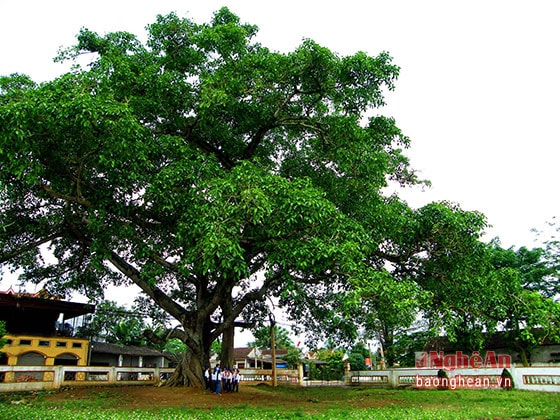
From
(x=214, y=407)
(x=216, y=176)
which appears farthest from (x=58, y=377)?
(x=216, y=176)

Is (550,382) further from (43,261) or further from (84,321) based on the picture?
(84,321)

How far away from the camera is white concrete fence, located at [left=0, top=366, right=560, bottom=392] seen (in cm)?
1516

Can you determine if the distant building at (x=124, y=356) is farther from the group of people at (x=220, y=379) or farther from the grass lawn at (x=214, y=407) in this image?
the grass lawn at (x=214, y=407)

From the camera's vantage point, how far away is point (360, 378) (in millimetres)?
26375

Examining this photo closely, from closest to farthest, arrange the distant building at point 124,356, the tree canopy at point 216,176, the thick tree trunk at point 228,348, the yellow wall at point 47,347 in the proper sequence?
the tree canopy at point 216,176 < the thick tree trunk at point 228,348 < the yellow wall at point 47,347 < the distant building at point 124,356

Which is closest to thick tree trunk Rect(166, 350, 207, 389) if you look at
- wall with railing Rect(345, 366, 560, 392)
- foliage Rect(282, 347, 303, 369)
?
wall with railing Rect(345, 366, 560, 392)

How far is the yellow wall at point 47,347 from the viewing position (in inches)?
835

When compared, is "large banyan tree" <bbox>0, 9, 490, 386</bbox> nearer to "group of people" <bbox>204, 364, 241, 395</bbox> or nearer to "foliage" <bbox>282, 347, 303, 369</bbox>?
"group of people" <bbox>204, 364, 241, 395</bbox>

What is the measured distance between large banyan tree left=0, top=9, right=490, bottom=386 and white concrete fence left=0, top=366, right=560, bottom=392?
3.60m

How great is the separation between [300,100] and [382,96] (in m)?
2.66

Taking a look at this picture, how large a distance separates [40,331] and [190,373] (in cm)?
1307

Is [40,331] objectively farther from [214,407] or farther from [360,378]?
[360,378]

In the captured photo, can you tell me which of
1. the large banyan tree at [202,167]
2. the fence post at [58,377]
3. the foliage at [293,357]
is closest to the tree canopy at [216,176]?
the large banyan tree at [202,167]

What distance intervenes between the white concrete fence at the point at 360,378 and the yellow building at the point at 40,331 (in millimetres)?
2757
